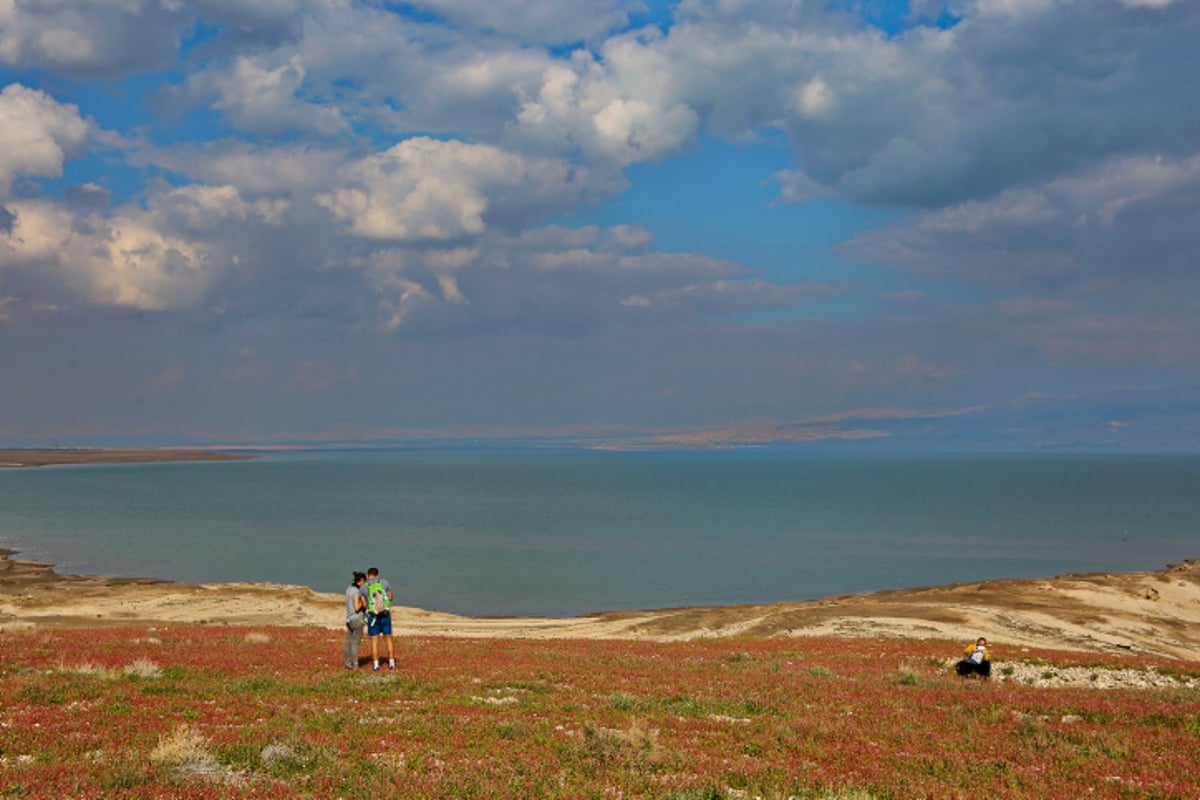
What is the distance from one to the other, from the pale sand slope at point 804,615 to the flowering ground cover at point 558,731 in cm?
1746

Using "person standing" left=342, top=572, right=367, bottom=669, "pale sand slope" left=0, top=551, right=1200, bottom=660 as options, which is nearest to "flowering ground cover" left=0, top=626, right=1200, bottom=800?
"person standing" left=342, top=572, right=367, bottom=669

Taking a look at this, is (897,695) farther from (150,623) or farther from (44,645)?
(150,623)

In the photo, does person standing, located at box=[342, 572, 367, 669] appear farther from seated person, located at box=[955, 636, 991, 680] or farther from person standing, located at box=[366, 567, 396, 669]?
seated person, located at box=[955, 636, 991, 680]

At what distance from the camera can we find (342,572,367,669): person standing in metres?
22.1

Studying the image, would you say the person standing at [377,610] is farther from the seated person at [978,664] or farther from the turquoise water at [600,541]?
the turquoise water at [600,541]

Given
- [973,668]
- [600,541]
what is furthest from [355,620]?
[600,541]

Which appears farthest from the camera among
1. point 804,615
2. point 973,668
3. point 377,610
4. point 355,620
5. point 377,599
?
point 804,615

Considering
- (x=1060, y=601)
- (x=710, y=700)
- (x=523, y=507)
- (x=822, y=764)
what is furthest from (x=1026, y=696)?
(x=523, y=507)

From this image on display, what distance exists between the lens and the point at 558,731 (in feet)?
46.8

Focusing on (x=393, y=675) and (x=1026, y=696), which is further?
(x=393, y=675)

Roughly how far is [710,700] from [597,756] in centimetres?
568

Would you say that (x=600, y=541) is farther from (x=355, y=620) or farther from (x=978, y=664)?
(x=355, y=620)

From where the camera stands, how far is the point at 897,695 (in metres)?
18.5

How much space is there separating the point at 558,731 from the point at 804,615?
114 ft
